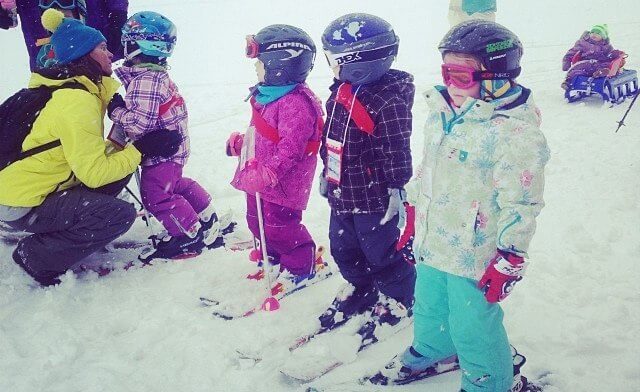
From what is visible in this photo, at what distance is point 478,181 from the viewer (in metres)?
2.41

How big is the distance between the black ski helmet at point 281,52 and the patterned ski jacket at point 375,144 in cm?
40

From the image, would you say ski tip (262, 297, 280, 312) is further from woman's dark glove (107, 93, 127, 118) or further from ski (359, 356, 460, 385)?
woman's dark glove (107, 93, 127, 118)

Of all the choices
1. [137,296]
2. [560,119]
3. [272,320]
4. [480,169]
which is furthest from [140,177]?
[560,119]

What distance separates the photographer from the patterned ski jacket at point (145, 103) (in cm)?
401

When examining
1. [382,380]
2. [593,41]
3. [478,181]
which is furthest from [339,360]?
[593,41]

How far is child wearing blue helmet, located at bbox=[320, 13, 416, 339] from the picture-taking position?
3000 mm

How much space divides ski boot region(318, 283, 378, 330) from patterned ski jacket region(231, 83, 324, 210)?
749mm

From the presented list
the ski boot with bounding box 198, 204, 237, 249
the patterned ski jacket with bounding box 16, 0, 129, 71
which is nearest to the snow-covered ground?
the ski boot with bounding box 198, 204, 237, 249

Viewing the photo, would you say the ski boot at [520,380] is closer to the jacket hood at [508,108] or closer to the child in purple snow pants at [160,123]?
the jacket hood at [508,108]

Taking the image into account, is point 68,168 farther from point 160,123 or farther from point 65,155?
point 160,123

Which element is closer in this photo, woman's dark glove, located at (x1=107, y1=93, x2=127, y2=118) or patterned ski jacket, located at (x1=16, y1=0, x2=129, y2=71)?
woman's dark glove, located at (x1=107, y1=93, x2=127, y2=118)

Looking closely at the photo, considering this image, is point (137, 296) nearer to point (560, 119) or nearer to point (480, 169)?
point (480, 169)

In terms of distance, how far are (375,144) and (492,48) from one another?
39.1 inches

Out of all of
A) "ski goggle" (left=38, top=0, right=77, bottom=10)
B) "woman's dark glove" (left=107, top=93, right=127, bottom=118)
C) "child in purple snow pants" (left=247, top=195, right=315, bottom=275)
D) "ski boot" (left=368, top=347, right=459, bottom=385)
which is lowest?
"ski boot" (left=368, top=347, right=459, bottom=385)
